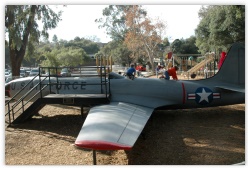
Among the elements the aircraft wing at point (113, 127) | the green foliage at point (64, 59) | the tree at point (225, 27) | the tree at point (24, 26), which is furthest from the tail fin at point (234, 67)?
the green foliage at point (64, 59)

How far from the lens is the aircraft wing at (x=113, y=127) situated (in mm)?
5062

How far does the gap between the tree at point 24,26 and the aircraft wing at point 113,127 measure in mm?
10676

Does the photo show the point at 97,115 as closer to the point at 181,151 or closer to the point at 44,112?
the point at 181,151

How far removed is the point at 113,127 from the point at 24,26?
571 inches

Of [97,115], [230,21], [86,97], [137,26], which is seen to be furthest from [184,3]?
[137,26]

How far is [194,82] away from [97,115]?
499 cm

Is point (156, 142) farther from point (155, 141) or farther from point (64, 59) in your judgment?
point (64, 59)

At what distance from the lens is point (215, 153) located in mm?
6707

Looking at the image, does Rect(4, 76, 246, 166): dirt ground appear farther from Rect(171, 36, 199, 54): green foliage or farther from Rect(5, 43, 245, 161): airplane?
Rect(171, 36, 199, 54): green foliage

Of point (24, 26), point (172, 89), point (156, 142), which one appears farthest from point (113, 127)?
point (24, 26)

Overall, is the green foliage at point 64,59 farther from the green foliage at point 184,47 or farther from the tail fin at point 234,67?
the tail fin at point 234,67

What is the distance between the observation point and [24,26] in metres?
17.7

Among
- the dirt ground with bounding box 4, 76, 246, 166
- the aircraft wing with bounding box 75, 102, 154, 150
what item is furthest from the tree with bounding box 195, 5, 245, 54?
the aircraft wing with bounding box 75, 102, 154, 150

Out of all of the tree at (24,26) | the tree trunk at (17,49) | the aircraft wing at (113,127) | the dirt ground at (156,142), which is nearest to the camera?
the aircraft wing at (113,127)
